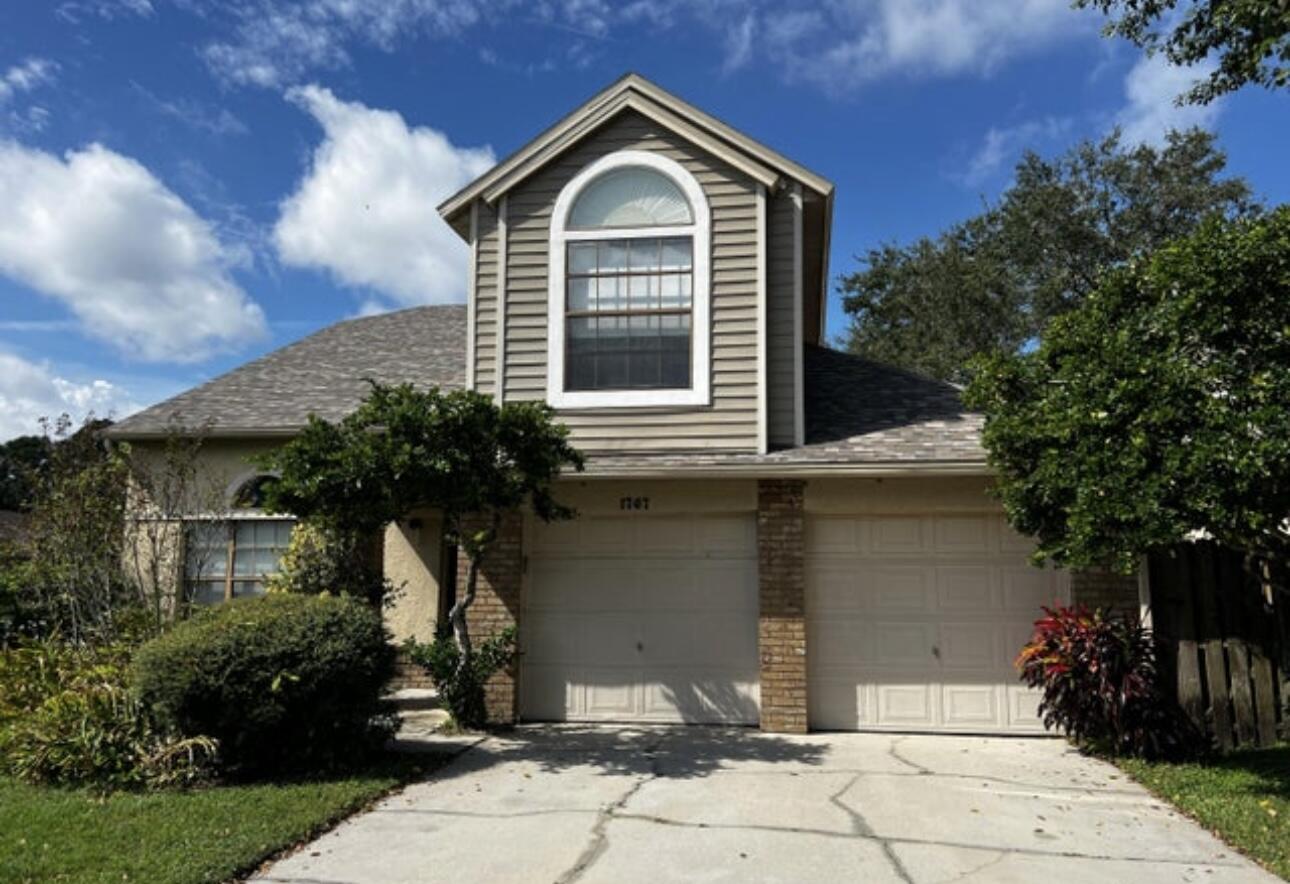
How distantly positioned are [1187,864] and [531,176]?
338 inches

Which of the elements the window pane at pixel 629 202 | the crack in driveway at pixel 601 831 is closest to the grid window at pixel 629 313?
the window pane at pixel 629 202

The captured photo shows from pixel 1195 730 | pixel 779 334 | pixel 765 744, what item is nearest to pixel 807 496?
pixel 779 334

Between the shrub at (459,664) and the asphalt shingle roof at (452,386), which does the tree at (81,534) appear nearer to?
the asphalt shingle roof at (452,386)

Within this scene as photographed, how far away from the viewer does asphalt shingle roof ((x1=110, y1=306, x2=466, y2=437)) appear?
40.7 feet

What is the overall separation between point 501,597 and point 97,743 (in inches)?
151

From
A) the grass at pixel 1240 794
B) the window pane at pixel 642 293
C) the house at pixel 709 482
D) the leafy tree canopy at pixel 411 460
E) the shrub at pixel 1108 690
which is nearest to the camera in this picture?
the grass at pixel 1240 794

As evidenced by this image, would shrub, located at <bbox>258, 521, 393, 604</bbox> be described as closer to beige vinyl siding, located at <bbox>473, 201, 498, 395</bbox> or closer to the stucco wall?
the stucco wall

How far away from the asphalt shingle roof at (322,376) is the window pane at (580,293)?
348 cm

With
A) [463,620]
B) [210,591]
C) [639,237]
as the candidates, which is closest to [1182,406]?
[639,237]

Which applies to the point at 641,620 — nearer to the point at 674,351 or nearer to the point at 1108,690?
the point at 674,351

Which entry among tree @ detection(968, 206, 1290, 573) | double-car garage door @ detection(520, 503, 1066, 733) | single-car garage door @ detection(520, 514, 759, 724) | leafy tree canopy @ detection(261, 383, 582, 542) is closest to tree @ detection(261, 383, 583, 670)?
leafy tree canopy @ detection(261, 383, 582, 542)

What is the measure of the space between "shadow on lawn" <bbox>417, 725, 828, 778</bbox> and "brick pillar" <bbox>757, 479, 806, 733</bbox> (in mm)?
353

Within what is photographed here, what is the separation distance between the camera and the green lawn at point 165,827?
5.14 meters

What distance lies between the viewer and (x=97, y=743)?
277 inches
